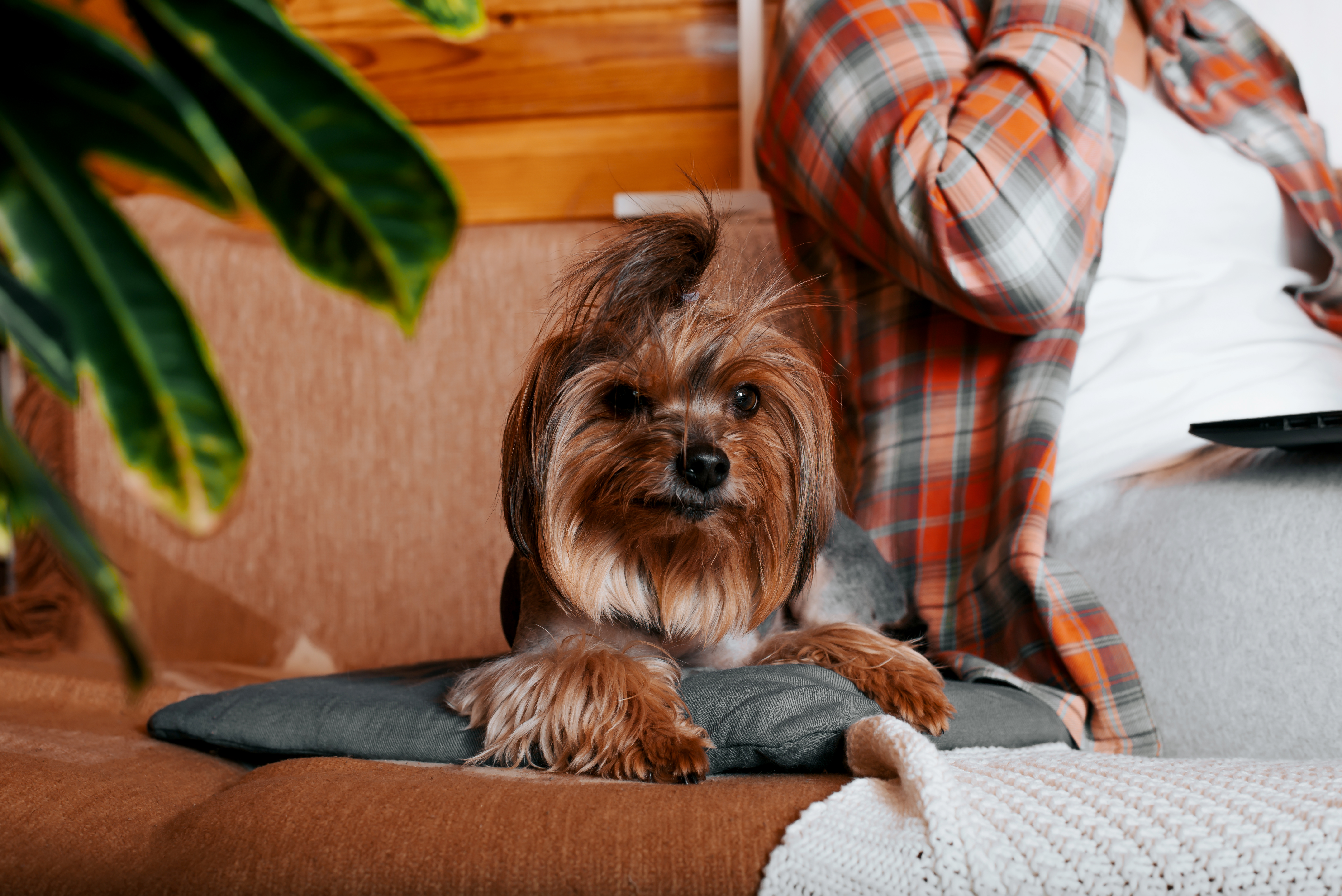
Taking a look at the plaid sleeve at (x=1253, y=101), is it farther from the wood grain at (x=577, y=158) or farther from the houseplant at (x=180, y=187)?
the houseplant at (x=180, y=187)

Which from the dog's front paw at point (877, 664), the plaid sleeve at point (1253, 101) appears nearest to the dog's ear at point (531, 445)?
the dog's front paw at point (877, 664)

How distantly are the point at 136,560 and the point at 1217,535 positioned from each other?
2285 millimetres

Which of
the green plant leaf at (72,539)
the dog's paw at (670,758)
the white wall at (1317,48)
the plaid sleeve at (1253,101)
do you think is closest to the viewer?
the green plant leaf at (72,539)

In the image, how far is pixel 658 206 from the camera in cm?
209

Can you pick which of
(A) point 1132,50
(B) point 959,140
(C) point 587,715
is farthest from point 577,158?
(C) point 587,715

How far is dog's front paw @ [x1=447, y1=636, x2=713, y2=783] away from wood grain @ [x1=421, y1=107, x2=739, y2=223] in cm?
143

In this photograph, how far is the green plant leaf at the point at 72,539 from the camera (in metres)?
0.25

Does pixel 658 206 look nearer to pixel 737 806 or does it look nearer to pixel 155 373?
pixel 737 806

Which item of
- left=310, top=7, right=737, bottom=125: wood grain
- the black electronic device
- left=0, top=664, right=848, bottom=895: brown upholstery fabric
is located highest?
left=310, top=7, right=737, bottom=125: wood grain

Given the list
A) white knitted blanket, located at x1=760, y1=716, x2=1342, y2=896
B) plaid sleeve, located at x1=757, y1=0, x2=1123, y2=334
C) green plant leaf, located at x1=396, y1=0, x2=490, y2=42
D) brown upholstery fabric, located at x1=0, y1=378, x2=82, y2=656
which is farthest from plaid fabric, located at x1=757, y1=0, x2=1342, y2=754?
brown upholstery fabric, located at x1=0, y1=378, x2=82, y2=656

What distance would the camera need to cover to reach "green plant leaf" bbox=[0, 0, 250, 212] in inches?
10.8

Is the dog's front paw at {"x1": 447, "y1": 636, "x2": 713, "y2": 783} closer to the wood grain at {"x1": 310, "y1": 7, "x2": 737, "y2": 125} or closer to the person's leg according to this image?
the person's leg

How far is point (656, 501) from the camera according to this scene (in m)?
1.22

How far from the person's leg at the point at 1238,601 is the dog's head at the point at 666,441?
523mm
